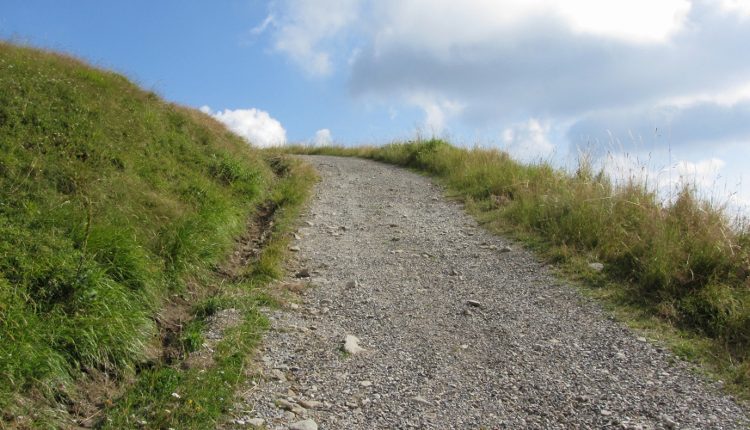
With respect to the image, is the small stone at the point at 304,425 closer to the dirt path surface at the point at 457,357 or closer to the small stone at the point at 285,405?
the dirt path surface at the point at 457,357

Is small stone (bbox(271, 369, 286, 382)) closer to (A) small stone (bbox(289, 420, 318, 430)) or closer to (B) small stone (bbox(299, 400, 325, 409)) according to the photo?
(B) small stone (bbox(299, 400, 325, 409))

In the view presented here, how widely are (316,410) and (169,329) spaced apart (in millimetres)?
1969

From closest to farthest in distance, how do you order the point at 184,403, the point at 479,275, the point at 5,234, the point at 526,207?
the point at 184,403, the point at 5,234, the point at 479,275, the point at 526,207

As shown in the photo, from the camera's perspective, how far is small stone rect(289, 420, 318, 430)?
3762 mm

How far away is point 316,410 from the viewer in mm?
4051

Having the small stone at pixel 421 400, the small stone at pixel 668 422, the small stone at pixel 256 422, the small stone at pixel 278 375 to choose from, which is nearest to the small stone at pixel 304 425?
the small stone at pixel 256 422

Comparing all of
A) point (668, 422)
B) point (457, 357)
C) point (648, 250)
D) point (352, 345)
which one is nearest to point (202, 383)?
point (352, 345)

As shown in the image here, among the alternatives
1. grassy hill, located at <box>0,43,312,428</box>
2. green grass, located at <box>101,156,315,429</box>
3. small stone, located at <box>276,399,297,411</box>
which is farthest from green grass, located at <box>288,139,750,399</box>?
grassy hill, located at <box>0,43,312,428</box>

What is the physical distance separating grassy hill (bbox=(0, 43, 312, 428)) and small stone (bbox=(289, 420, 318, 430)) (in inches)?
54.3

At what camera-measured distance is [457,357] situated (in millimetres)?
4934

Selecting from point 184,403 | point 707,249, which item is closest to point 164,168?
point 184,403

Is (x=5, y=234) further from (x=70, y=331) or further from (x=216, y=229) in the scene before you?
(x=216, y=229)

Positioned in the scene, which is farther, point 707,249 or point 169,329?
point 707,249

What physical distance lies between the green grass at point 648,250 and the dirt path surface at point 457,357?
1.15 feet
